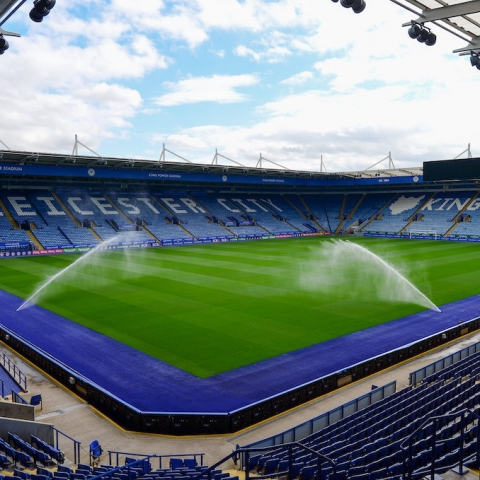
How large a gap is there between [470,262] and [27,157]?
153 feet

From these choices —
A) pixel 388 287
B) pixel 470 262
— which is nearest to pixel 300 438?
pixel 388 287

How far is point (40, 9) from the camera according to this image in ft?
42.7

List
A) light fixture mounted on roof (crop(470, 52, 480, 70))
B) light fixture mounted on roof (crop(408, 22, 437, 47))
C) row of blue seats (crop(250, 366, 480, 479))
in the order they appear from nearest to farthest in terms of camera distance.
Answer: row of blue seats (crop(250, 366, 480, 479)) → light fixture mounted on roof (crop(408, 22, 437, 47)) → light fixture mounted on roof (crop(470, 52, 480, 70))

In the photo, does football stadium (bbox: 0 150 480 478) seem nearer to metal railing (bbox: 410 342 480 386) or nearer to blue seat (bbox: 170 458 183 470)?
metal railing (bbox: 410 342 480 386)

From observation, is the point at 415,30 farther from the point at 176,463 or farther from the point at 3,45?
the point at 176,463

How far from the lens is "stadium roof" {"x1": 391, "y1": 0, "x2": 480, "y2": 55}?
11357 mm

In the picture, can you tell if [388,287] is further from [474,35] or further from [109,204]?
[109,204]

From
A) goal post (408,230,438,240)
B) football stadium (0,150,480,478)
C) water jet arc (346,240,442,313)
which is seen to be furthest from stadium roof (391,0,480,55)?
goal post (408,230,438,240)

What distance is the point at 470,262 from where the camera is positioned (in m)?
43.8

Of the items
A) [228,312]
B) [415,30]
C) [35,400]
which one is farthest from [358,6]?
[228,312]

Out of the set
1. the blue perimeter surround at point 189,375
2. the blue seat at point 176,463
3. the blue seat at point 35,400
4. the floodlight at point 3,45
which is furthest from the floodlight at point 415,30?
the blue seat at point 35,400

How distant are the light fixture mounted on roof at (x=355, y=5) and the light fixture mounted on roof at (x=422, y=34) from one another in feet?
5.41

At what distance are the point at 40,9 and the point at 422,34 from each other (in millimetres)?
10705

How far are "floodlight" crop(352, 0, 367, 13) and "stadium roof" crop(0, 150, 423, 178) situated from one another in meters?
44.9
